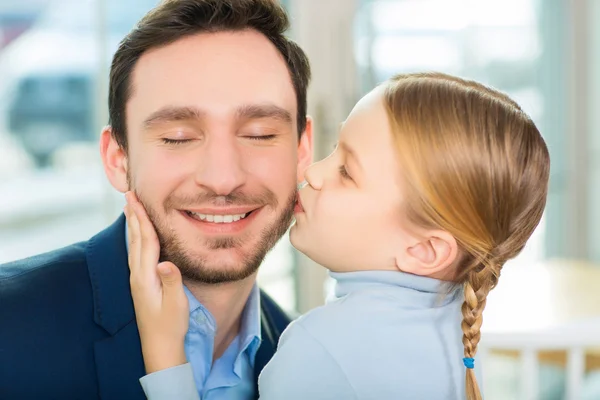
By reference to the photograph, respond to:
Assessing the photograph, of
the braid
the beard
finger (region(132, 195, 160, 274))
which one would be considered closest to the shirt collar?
the braid

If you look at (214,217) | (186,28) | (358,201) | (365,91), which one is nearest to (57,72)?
(186,28)

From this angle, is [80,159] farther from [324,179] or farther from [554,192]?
[554,192]

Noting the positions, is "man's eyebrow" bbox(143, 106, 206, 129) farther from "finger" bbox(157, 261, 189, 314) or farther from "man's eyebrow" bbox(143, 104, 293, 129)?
"finger" bbox(157, 261, 189, 314)

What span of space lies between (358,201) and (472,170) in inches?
8.1

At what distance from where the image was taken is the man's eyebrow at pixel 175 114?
4.75 feet

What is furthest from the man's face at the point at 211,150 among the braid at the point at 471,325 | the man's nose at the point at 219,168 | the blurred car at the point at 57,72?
the blurred car at the point at 57,72

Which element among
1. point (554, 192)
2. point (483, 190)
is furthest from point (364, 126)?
point (554, 192)

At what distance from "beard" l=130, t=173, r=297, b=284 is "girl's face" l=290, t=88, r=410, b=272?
16 centimetres

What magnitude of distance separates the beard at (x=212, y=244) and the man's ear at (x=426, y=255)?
34 cm

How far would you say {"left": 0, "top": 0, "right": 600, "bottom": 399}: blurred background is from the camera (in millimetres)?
2352

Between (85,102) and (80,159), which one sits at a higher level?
(85,102)

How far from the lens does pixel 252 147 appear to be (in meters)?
1.52

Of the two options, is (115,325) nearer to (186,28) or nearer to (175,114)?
(175,114)

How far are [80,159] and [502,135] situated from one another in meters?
1.57
